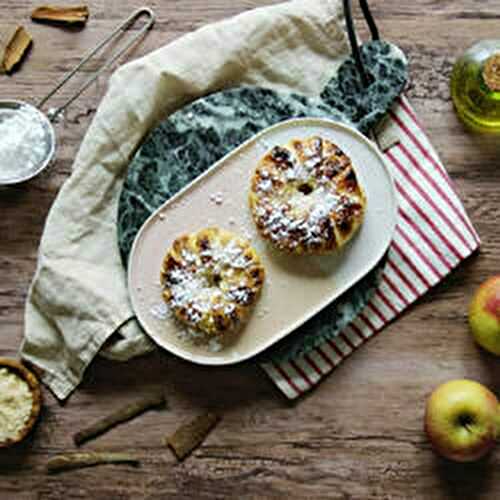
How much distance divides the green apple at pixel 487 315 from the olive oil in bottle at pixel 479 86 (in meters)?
0.32

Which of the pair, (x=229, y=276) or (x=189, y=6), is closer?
(x=229, y=276)

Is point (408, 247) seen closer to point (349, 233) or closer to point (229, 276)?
point (349, 233)

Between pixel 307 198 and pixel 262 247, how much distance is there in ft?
0.44

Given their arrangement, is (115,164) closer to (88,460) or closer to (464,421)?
(88,460)

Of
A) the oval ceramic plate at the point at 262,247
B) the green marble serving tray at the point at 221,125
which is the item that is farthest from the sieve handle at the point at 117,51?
the oval ceramic plate at the point at 262,247

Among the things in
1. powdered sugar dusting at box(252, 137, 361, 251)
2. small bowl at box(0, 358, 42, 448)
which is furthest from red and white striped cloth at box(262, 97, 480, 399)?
small bowl at box(0, 358, 42, 448)

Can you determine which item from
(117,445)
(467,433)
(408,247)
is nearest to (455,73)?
(408,247)

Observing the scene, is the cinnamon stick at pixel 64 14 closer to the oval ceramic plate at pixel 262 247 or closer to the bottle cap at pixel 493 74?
the oval ceramic plate at pixel 262 247

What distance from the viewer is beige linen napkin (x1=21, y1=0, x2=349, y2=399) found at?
2010 mm

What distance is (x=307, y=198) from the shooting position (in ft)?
6.49

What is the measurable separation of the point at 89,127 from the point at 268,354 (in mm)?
585

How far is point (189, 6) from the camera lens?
6.92ft

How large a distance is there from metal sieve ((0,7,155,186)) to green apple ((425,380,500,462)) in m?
0.93

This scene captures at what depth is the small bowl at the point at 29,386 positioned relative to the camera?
6.59 ft
